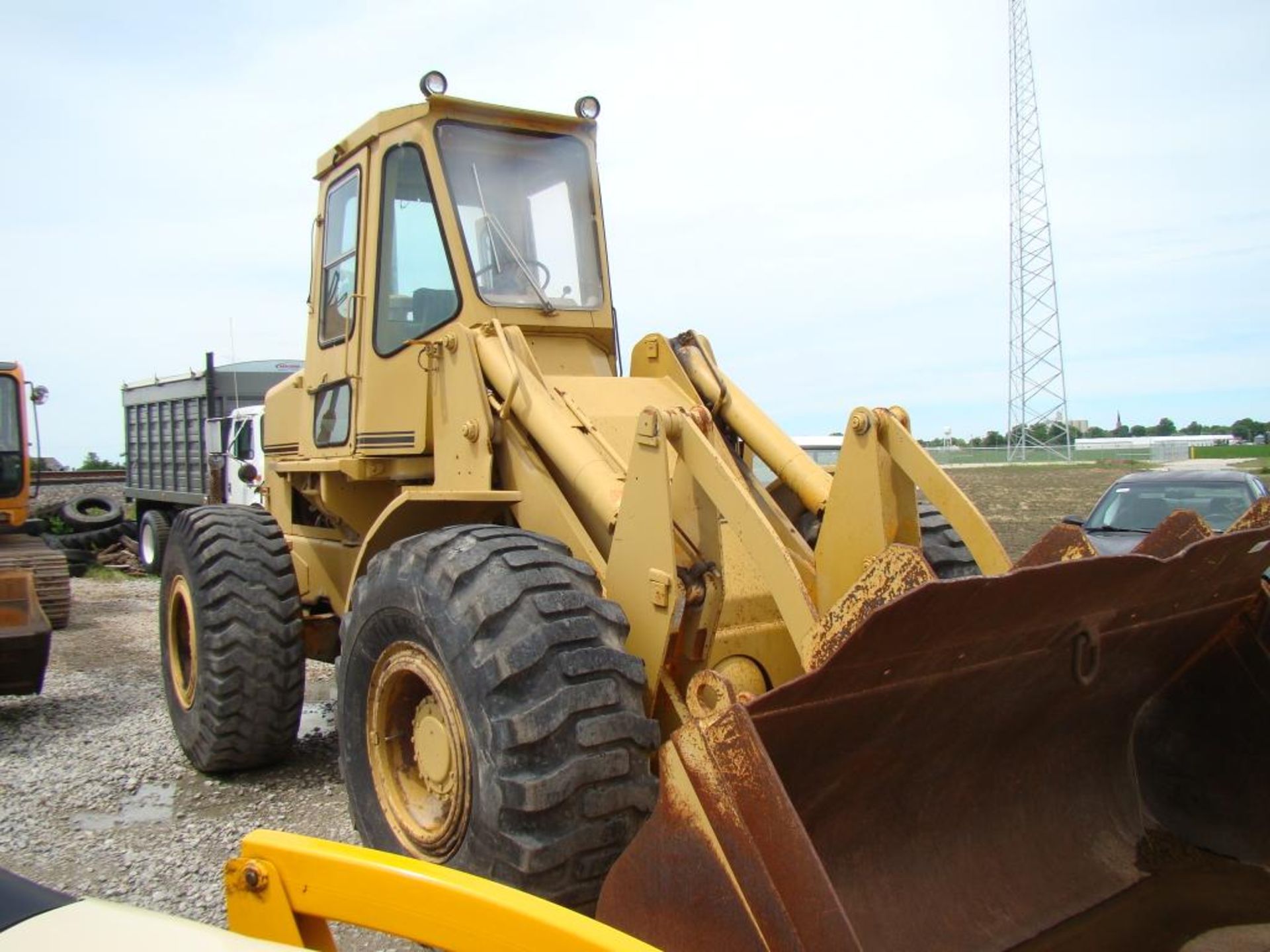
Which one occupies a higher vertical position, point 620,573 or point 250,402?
point 250,402

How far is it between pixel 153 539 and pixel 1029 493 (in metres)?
20.6

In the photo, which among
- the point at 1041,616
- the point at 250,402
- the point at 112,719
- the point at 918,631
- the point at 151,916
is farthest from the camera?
the point at 250,402

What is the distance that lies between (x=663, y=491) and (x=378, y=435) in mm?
2037

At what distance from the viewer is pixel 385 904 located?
205 centimetres

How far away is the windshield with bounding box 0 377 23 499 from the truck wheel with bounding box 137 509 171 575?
16.9 ft

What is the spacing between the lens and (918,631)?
2641 millimetres

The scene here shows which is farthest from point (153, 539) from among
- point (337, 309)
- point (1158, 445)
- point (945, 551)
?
point (1158, 445)

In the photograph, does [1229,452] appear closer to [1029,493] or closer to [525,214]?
[1029,493]

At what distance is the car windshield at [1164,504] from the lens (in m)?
10.0

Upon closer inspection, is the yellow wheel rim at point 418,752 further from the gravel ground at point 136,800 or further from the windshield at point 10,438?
the windshield at point 10,438

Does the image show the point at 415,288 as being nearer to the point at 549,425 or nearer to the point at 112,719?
Result: the point at 549,425

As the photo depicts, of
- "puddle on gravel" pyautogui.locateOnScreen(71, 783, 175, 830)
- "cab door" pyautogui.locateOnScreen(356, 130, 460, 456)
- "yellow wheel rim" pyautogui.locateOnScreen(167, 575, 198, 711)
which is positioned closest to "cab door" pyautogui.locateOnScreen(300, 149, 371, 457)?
"cab door" pyautogui.locateOnScreen(356, 130, 460, 456)

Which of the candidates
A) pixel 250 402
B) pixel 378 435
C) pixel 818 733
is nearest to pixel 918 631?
pixel 818 733

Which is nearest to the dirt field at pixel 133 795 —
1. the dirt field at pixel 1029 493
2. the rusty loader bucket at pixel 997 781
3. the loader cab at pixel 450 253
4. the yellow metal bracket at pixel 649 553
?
the yellow metal bracket at pixel 649 553
